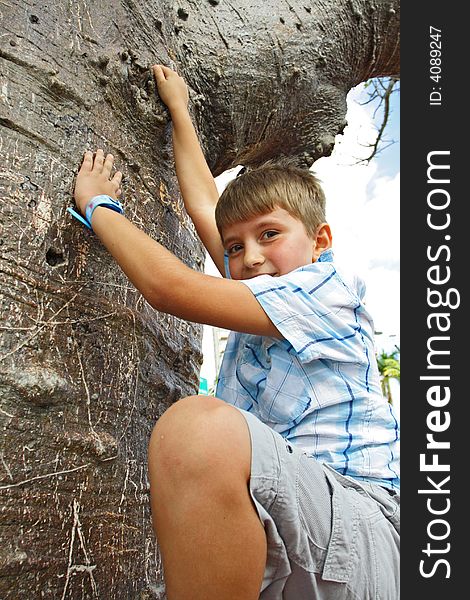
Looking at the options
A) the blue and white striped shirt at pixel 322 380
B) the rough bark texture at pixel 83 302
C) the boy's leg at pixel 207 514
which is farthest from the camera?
the blue and white striped shirt at pixel 322 380

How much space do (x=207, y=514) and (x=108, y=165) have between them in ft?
2.85

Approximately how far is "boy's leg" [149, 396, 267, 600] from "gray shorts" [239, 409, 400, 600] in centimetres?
4

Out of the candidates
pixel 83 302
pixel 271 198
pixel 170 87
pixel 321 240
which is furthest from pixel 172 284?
pixel 170 87

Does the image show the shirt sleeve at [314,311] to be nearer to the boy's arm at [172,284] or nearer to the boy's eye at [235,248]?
the boy's arm at [172,284]

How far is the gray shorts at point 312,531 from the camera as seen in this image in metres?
1.16

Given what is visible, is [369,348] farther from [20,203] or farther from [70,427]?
[20,203]

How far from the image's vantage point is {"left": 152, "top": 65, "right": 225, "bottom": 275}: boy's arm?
1924mm

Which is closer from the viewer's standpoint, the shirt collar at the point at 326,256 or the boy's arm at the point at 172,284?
the boy's arm at the point at 172,284

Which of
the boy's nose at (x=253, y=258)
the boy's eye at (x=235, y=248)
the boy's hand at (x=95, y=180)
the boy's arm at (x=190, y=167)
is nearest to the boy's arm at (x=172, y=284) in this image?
the boy's hand at (x=95, y=180)

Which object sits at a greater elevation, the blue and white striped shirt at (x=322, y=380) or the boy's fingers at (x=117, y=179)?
the boy's fingers at (x=117, y=179)

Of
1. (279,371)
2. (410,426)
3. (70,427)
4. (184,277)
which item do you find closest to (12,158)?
(184,277)

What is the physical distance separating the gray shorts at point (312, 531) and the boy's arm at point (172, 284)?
33cm

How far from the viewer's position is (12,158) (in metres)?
1.43

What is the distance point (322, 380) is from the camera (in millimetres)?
1515
